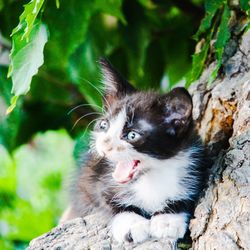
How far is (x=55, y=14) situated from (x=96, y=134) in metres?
0.49

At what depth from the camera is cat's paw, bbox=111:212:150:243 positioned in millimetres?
2033

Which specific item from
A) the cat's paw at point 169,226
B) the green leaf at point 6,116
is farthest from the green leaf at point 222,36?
the green leaf at point 6,116

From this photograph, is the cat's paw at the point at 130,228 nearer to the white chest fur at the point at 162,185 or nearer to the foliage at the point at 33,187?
the white chest fur at the point at 162,185

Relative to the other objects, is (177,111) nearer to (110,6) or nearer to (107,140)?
(107,140)

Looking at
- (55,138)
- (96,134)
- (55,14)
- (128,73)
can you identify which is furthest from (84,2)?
(55,138)

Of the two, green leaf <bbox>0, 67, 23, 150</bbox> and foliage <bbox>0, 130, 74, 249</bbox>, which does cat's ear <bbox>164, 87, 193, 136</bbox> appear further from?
foliage <bbox>0, 130, 74, 249</bbox>

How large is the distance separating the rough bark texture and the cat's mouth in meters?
0.17

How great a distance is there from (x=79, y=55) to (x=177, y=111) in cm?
88

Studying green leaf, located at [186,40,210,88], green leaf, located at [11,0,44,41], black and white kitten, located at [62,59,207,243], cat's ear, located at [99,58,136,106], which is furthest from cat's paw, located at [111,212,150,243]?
green leaf, located at [11,0,44,41]

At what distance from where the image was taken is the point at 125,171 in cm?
213

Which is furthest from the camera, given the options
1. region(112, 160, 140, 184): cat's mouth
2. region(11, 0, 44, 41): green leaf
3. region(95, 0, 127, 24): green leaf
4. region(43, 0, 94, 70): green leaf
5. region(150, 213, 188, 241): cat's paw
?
region(95, 0, 127, 24): green leaf

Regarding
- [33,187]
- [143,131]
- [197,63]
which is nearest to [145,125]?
[143,131]

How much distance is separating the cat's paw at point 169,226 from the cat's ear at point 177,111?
0.25 meters

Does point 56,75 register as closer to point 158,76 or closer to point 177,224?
point 158,76
